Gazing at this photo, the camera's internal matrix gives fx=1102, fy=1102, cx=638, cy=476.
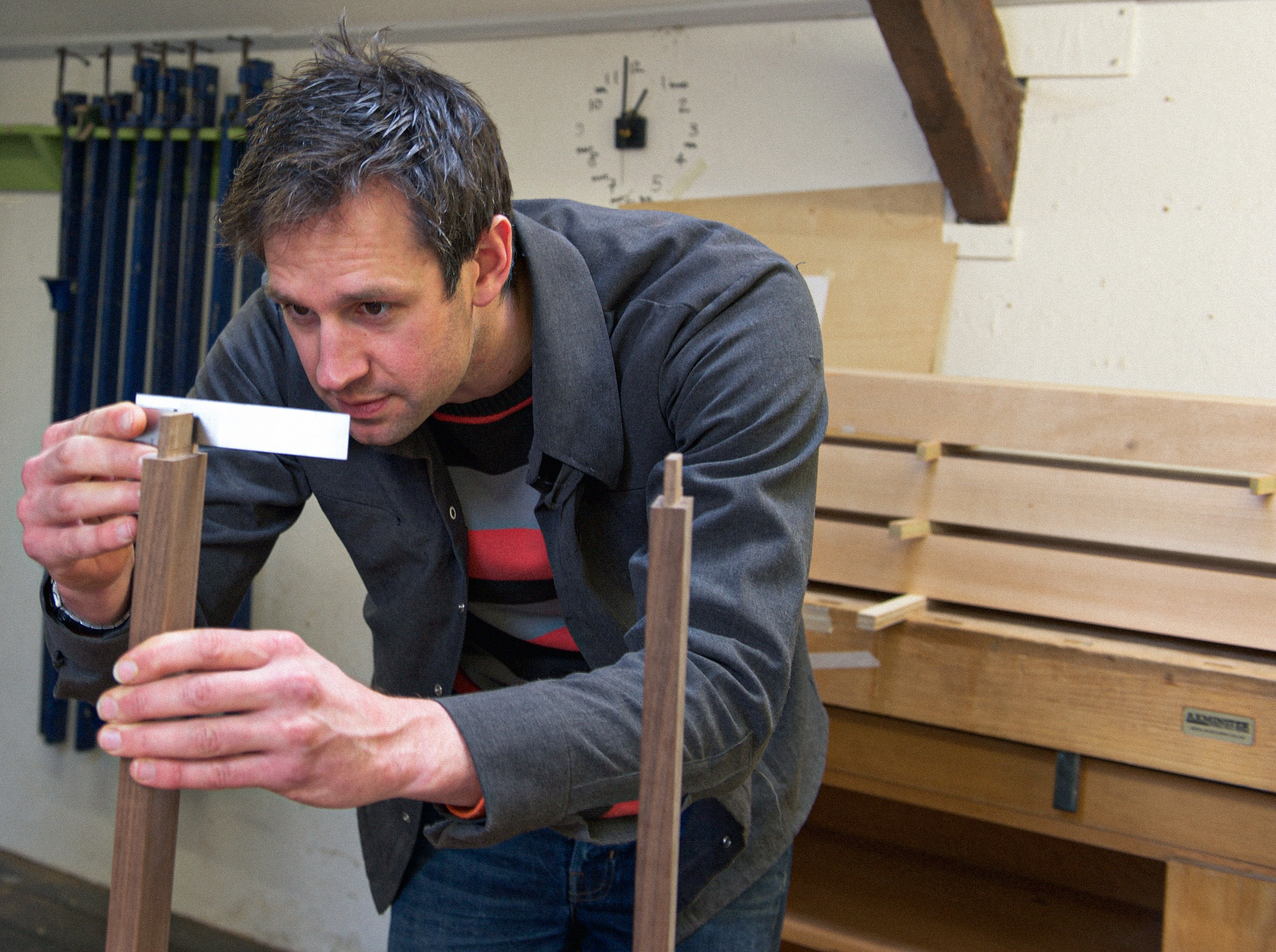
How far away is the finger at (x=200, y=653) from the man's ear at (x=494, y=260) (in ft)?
1.47

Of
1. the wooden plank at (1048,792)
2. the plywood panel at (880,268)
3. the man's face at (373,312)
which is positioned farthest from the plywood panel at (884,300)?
the man's face at (373,312)

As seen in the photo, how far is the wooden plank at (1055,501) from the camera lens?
1.25m

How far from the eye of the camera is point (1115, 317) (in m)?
1.60

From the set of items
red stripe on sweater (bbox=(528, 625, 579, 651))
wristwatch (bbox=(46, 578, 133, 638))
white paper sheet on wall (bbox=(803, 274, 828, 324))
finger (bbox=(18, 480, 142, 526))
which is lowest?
red stripe on sweater (bbox=(528, 625, 579, 651))

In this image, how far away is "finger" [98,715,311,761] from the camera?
581 millimetres

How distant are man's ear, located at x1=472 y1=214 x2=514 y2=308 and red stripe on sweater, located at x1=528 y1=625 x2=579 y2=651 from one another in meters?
0.33

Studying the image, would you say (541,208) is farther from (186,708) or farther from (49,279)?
(49,279)

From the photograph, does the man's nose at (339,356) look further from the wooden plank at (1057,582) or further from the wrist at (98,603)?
the wooden plank at (1057,582)

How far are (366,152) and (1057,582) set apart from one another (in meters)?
0.95

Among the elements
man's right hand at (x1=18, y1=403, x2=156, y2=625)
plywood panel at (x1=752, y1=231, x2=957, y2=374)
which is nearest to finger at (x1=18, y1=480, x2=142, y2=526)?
man's right hand at (x1=18, y1=403, x2=156, y2=625)

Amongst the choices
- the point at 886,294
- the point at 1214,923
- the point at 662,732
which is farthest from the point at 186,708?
the point at 886,294

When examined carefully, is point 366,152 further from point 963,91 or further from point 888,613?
point 963,91

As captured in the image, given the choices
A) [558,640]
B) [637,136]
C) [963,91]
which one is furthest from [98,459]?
[637,136]

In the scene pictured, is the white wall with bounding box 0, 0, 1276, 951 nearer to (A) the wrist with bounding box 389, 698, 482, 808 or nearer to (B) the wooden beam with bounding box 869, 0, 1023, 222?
(B) the wooden beam with bounding box 869, 0, 1023, 222
